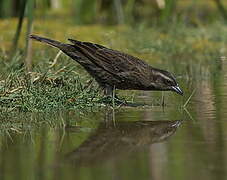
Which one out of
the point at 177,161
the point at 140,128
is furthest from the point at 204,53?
the point at 177,161

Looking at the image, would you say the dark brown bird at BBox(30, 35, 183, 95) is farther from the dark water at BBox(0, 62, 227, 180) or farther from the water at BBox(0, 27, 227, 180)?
the dark water at BBox(0, 62, 227, 180)

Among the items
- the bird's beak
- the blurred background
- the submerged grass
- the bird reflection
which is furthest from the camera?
the bird's beak

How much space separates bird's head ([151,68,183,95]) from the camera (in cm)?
841

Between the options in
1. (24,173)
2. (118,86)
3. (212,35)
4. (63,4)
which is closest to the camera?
(24,173)

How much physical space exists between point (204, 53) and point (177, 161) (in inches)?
324

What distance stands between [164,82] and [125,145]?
273cm

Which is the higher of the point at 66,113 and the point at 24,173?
the point at 66,113

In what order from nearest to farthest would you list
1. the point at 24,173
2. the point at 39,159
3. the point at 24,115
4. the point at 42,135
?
1. the point at 24,173
2. the point at 39,159
3. the point at 42,135
4. the point at 24,115

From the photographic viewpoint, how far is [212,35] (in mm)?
14414

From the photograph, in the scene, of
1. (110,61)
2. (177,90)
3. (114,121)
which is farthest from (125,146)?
(110,61)

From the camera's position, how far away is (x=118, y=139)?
→ 610 centimetres

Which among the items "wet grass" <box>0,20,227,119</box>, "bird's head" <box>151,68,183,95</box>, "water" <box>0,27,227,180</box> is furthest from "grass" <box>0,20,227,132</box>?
"water" <box>0,27,227,180</box>

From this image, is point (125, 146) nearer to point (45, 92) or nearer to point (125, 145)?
point (125, 145)

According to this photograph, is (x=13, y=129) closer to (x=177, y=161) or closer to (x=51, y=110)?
(x=51, y=110)
